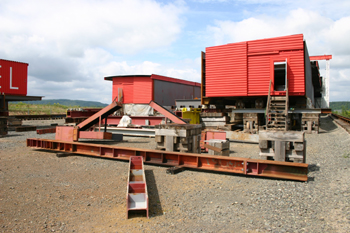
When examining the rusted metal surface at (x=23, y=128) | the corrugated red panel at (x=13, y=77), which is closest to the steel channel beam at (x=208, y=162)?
the rusted metal surface at (x=23, y=128)

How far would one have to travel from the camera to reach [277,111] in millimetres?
14445

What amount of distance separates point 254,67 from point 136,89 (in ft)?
33.8

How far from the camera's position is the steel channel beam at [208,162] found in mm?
5984

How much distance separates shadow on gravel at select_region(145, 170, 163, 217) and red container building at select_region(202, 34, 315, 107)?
457 inches

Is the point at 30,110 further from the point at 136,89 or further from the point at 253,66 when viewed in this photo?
the point at 253,66

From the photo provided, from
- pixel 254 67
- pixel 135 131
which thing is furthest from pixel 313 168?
pixel 135 131

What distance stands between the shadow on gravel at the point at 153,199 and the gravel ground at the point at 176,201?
0.06 feet

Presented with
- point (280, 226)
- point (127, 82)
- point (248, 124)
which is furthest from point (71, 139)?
point (127, 82)

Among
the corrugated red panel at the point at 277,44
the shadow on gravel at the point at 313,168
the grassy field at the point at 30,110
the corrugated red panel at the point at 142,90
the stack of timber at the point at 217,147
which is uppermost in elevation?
the corrugated red panel at the point at 277,44

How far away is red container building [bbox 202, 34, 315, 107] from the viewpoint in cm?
1521

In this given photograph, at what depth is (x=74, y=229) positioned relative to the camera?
3.86 meters

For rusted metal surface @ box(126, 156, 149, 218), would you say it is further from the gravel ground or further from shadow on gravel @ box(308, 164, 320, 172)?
shadow on gravel @ box(308, 164, 320, 172)

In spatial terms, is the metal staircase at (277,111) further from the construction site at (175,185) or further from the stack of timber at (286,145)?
the stack of timber at (286,145)

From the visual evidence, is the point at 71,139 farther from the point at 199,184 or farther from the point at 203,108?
the point at 203,108
